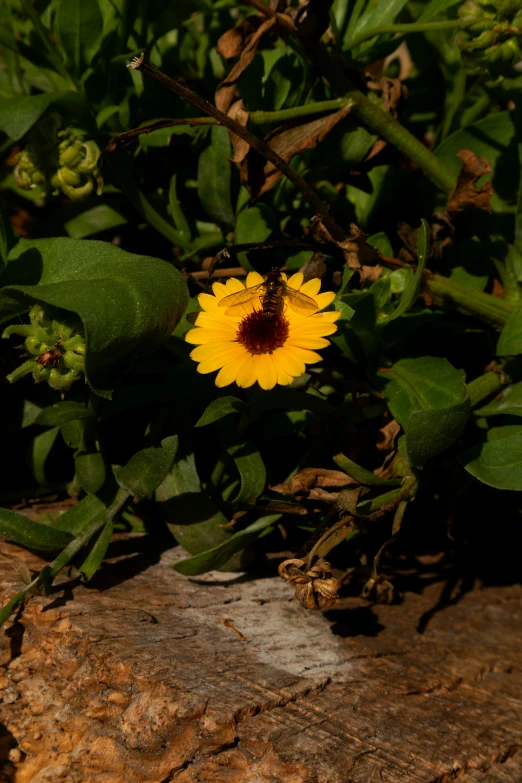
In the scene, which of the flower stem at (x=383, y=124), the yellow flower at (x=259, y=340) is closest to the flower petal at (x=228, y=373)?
the yellow flower at (x=259, y=340)

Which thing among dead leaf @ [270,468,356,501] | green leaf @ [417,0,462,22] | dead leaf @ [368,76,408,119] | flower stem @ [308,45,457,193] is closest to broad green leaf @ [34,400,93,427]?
dead leaf @ [270,468,356,501]

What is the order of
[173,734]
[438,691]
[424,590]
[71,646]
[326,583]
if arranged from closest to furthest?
[173,734], [71,646], [326,583], [438,691], [424,590]

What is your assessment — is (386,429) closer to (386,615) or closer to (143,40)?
(386,615)

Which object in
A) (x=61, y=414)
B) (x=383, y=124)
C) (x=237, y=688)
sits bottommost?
(x=237, y=688)

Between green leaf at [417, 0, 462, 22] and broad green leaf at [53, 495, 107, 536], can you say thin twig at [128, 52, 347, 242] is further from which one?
broad green leaf at [53, 495, 107, 536]

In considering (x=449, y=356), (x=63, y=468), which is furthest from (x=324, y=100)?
(x=63, y=468)

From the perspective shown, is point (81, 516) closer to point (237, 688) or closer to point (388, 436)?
point (237, 688)

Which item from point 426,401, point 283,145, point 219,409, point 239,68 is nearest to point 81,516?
point 219,409
